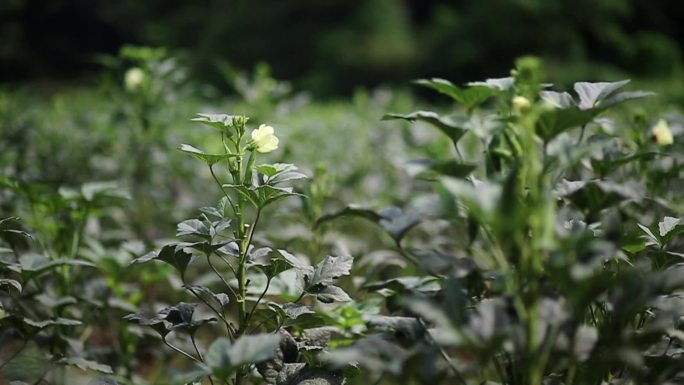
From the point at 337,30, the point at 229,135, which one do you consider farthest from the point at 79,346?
the point at 337,30

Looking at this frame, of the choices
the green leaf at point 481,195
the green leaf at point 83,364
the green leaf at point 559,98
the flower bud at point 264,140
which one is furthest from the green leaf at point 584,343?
the green leaf at point 83,364

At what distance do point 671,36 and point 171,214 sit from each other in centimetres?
1313

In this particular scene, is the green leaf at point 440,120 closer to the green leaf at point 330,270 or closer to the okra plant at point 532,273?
the okra plant at point 532,273

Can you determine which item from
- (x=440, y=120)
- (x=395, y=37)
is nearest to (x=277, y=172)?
(x=440, y=120)

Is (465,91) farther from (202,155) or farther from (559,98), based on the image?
(202,155)

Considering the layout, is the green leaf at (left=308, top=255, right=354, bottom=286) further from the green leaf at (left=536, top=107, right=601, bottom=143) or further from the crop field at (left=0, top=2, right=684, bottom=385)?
the green leaf at (left=536, top=107, right=601, bottom=143)

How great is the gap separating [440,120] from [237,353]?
54 centimetres

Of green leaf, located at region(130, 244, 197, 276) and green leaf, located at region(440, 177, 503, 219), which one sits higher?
green leaf, located at region(440, 177, 503, 219)

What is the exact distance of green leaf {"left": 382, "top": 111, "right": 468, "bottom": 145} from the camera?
111cm

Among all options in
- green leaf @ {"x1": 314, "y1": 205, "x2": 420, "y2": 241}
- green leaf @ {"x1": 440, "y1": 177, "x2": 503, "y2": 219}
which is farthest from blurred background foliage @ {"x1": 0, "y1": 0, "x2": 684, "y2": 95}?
green leaf @ {"x1": 440, "y1": 177, "x2": 503, "y2": 219}

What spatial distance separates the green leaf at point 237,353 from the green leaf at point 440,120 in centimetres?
44

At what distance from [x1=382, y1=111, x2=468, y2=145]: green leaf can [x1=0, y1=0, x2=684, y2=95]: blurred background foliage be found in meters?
8.98

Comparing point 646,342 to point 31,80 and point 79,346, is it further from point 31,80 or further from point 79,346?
point 31,80

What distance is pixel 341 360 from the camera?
0.85 meters
